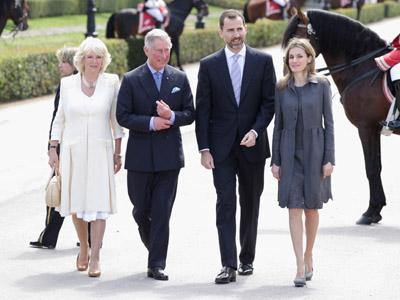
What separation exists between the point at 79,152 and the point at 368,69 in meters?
3.73

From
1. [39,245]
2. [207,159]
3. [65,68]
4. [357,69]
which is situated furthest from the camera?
[357,69]

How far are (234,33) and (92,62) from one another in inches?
41.2

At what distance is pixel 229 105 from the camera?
9.15 meters

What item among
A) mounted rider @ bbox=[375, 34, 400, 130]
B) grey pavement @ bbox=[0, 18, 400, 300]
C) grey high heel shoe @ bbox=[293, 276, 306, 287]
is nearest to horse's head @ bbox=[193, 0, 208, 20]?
grey pavement @ bbox=[0, 18, 400, 300]

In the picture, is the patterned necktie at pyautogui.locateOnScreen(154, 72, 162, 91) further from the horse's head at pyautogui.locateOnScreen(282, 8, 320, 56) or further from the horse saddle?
the horse saddle

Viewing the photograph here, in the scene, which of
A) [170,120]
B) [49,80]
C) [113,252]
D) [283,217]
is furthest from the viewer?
[49,80]

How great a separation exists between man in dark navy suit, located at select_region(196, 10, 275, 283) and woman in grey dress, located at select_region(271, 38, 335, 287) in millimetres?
214

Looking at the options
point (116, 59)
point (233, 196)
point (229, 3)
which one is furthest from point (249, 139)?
point (229, 3)

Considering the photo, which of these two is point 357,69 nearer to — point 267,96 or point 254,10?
point 267,96

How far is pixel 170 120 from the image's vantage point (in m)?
9.05

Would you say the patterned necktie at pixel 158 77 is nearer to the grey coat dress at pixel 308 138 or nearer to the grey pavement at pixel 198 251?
the grey coat dress at pixel 308 138

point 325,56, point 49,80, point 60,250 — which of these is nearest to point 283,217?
point 325,56

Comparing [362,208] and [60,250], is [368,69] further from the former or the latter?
[60,250]

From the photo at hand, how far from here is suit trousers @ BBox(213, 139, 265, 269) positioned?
9.11 metres
